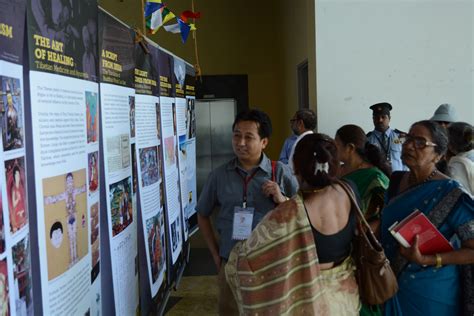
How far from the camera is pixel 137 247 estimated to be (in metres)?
2.26

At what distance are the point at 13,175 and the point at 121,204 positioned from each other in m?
0.93

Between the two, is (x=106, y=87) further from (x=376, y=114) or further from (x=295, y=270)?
(x=376, y=114)

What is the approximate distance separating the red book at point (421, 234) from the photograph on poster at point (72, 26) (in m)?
1.35

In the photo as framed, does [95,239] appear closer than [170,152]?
Yes

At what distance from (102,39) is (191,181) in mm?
2369

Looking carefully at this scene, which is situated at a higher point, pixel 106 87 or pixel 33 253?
pixel 106 87

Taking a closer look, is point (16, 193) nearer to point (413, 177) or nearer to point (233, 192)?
point (233, 192)

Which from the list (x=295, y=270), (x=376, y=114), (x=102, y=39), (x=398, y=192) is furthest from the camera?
(x=376, y=114)

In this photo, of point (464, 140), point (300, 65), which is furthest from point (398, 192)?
point (300, 65)

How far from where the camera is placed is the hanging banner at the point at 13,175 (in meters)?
1.00

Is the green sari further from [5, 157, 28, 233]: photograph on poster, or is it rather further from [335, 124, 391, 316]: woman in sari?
[5, 157, 28, 233]: photograph on poster

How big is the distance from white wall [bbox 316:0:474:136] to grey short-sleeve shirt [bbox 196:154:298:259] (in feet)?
8.55

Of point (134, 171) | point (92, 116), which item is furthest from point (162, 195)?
point (92, 116)

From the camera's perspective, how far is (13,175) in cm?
106
